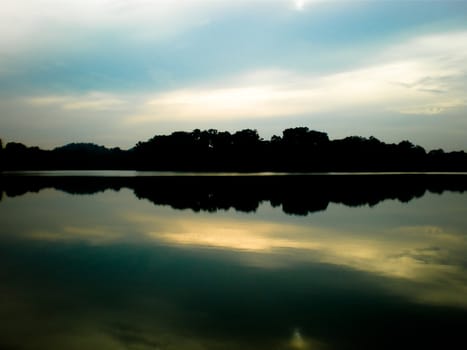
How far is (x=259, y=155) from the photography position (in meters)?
149

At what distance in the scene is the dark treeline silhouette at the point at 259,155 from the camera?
477 feet

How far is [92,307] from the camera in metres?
8.55

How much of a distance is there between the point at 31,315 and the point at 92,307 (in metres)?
1.19

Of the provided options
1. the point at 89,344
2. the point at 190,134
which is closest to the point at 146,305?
the point at 89,344

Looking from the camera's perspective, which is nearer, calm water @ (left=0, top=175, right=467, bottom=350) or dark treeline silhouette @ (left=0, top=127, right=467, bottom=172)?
calm water @ (left=0, top=175, right=467, bottom=350)

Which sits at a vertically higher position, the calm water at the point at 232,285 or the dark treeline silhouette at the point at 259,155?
the dark treeline silhouette at the point at 259,155

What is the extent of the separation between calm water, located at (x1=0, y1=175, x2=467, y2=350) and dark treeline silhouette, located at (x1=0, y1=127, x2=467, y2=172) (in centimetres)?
12215

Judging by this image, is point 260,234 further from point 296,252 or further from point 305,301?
point 305,301

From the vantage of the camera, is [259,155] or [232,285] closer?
[232,285]

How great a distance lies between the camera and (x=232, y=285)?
1016 cm

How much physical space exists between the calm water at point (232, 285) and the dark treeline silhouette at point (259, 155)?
401 ft

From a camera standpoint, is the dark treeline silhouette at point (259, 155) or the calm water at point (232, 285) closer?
the calm water at point (232, 285)

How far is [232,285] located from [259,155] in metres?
140

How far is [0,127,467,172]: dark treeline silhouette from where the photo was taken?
145m
